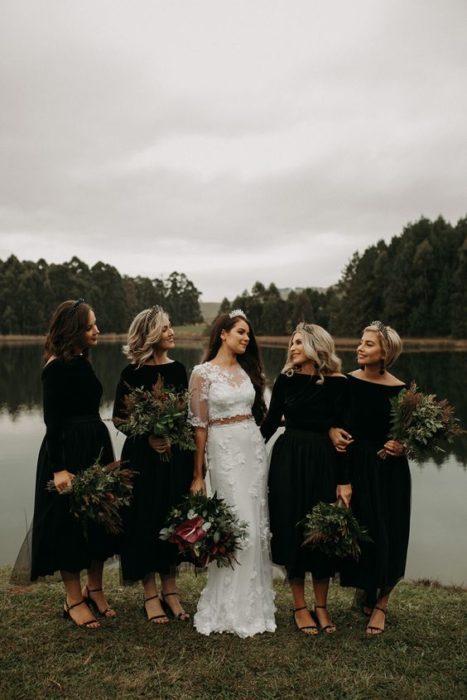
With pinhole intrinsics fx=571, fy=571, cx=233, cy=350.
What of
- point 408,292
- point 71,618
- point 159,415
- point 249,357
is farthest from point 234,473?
point 408,292

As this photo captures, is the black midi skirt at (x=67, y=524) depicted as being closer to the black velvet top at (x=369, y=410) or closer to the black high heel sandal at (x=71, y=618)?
the black high heel sandal at (x=71, y=618)

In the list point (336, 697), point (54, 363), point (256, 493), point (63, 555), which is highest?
point (54, 363)

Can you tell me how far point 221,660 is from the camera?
4.37 meters

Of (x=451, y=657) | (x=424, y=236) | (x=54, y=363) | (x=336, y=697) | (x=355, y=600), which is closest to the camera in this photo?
(x=336, y=697)

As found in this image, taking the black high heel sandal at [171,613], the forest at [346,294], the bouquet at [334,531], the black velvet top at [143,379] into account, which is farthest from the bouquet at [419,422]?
the forest at [346,294]

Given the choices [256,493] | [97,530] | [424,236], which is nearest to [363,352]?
[256,493]

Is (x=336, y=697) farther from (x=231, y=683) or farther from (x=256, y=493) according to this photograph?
(x=256, y=493)

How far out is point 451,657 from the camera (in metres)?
4.52

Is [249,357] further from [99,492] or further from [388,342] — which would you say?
[99,492]

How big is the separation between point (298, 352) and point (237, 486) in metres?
1.31

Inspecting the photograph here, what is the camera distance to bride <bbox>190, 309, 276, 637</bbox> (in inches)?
194

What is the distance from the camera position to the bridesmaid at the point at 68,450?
15.7 ft

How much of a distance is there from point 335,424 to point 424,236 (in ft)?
253

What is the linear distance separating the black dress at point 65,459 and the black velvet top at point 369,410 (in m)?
2.25
